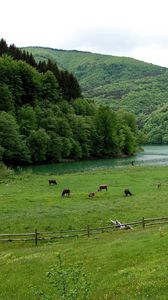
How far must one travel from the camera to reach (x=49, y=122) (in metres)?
132

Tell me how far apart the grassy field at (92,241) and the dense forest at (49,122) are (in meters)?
48.9

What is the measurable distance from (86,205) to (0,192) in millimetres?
15593

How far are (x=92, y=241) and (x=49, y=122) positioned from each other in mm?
100907

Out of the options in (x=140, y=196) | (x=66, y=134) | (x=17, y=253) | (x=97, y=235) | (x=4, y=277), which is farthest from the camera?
(x=66, y=134)

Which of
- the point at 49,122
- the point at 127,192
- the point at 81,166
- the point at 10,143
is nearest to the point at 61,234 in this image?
the point at 127,192

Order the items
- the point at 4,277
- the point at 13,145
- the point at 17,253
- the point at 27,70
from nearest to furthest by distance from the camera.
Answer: the point at 4,277
the point at 17,253
the point at 13,145
the point at 27,70

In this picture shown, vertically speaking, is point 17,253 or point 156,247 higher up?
point 156,247

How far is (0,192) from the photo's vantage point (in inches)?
2314

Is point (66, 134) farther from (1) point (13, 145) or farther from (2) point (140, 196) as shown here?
(2) point (140, 196)

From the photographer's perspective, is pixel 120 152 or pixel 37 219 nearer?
pixel 37 219

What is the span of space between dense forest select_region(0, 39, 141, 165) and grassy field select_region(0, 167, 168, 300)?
1927 inches

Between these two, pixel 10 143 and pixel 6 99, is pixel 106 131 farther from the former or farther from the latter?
pixel 10 143

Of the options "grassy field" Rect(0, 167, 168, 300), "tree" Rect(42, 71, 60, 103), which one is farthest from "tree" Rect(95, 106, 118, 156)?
"grassy field" Rect(0, 167, 168, 300)

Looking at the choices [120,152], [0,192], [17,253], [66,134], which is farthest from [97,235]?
[120,152]
